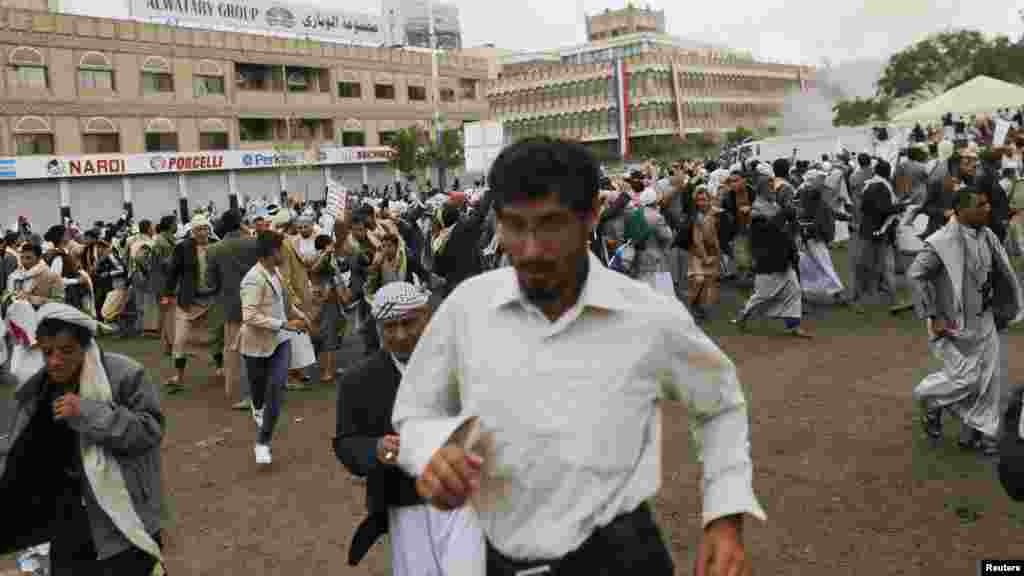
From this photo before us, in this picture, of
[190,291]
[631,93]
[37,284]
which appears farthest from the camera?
[631,93]

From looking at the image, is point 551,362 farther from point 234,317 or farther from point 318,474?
point 234,317

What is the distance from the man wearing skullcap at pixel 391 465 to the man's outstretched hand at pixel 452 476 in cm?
132

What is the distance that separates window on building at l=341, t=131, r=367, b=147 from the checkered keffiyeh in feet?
192

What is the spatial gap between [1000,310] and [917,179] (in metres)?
8.25

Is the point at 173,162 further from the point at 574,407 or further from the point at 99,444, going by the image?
the point at 574,407

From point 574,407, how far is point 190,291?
915 centimetres

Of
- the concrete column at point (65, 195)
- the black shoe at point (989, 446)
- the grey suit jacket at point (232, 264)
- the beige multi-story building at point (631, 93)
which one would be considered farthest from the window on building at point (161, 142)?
the black shoe at point (989, 446)

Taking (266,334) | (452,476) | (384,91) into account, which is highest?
(384,91)

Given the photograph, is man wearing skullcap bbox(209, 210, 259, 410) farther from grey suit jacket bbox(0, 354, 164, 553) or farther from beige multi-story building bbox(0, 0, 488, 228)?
beige multi-story building bbox(0, 0, 488, 228)

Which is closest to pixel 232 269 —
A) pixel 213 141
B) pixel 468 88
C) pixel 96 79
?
pixel 96 79

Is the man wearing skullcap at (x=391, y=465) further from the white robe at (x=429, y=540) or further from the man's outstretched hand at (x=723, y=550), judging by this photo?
the man's outstretched hand at (x=723, y=550)

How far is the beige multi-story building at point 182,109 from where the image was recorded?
147ft

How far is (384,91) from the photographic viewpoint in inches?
2534

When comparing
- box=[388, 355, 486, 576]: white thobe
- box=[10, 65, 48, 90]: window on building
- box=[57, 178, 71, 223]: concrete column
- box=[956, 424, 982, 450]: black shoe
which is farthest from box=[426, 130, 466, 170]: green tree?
box=[388, 355, 486, 576]: white thobe
